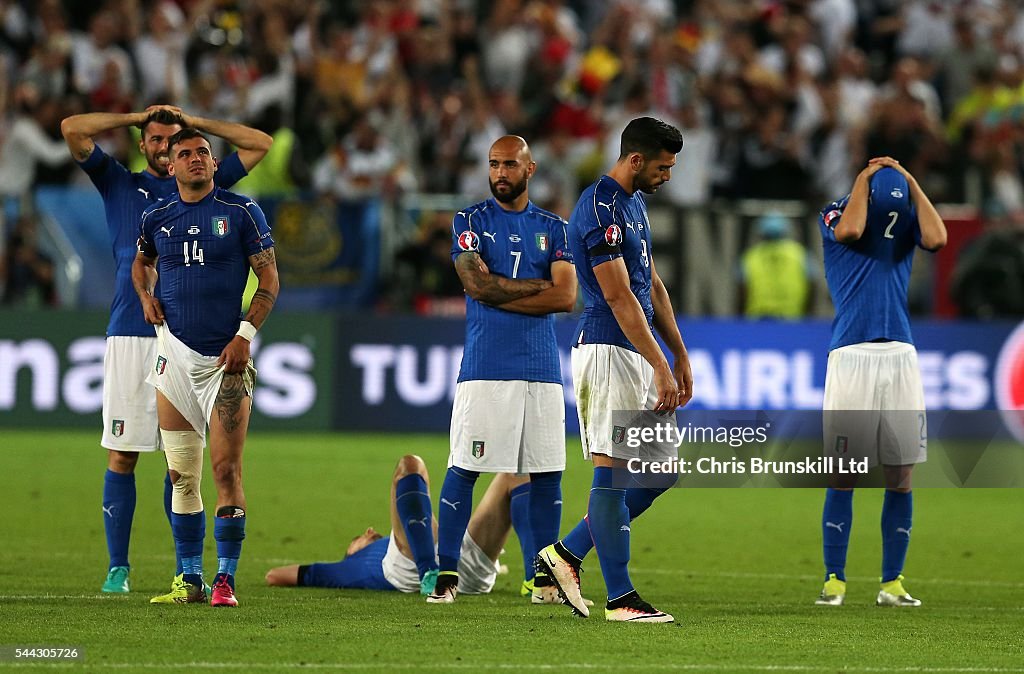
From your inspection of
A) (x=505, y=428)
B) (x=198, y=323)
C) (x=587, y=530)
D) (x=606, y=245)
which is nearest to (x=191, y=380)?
(x=198, y=323)

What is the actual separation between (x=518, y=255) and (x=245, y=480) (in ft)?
21.1

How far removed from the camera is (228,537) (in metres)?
8.67

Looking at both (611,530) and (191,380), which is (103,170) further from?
(611,530)

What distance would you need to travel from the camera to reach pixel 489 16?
2320cm

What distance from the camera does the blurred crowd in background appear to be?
19.2 m

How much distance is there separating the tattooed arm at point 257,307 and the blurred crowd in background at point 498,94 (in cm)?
920

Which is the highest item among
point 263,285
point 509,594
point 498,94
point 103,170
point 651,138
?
point 498,94

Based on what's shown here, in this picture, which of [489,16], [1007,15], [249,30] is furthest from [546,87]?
[1007,15]

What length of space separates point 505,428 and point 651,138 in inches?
71.4

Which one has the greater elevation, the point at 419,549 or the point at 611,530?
the point at 611,530

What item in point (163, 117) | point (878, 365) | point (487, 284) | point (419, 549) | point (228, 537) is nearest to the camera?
point (228, 537)

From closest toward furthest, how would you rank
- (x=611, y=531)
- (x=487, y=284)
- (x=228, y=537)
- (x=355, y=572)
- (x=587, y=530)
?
(x=611, y=531), (x=587, y=530), (x=228, y=537), (x=487, y=284), (x=355, y=572)

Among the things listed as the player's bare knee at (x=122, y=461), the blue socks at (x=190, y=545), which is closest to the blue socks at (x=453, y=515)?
the blue socks at (x=190, y=545)

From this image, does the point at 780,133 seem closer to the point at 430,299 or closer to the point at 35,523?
the point at 430,299
